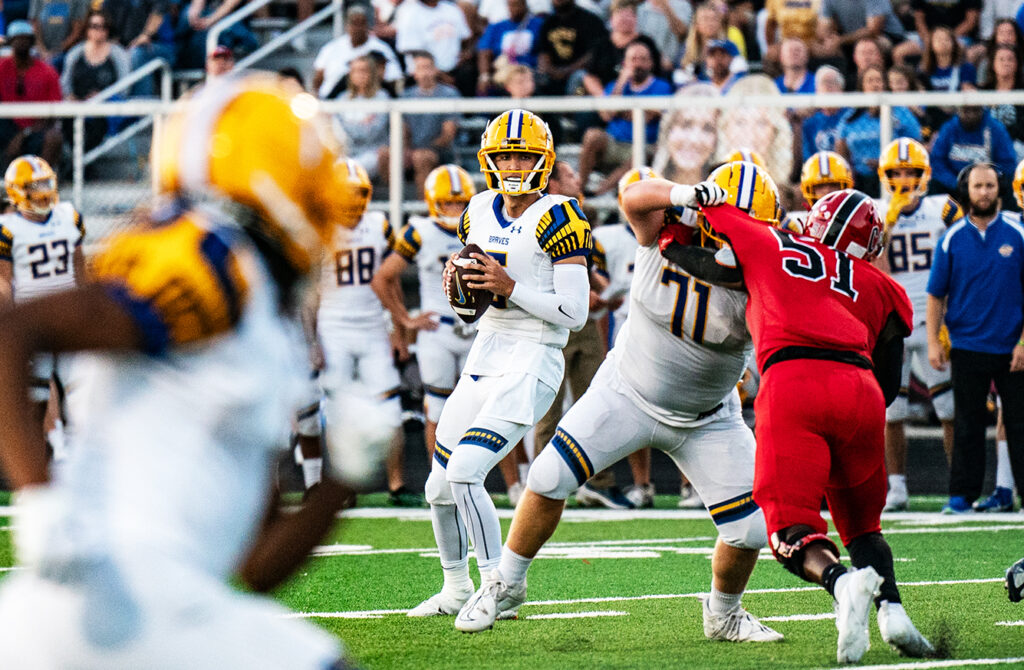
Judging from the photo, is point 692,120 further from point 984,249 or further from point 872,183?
point 984,249

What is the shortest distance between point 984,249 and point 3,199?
808 centimetres

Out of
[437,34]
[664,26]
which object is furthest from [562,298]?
[437,34]

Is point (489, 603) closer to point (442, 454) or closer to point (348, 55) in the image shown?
point (442, 454)

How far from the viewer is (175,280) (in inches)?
92.0

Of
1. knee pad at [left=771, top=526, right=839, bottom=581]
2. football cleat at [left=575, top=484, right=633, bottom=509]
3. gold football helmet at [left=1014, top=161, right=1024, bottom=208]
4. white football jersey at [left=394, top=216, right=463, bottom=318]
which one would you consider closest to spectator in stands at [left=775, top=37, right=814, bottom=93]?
gold football helmet at [left=1014, top=161, right=1024, bottom=208]

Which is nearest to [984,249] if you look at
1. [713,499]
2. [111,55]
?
[713,499]

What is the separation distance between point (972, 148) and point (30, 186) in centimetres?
Answer: 743

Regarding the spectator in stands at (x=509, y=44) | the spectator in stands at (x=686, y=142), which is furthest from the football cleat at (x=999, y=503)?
the spectator in stands at (x=509, y=44)

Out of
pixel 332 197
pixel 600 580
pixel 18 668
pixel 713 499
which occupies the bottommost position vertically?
pixel 600 580

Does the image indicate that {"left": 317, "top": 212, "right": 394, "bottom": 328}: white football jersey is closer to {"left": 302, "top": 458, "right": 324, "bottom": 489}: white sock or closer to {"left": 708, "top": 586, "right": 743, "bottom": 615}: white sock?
{"left": 302, "top": 458, "right": 324, "bottom": 489}: white sock

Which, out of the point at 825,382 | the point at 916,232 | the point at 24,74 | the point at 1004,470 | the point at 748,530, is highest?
the point at 24,74

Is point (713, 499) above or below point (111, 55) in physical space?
below

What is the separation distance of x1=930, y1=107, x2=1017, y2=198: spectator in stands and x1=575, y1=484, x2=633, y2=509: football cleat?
377 cm

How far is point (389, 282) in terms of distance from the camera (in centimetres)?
1049
